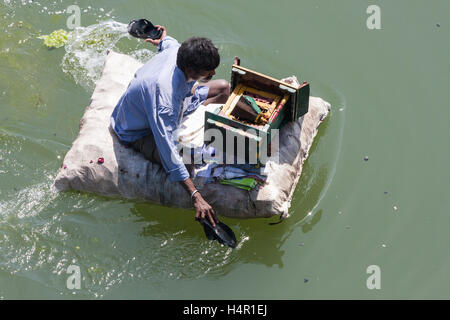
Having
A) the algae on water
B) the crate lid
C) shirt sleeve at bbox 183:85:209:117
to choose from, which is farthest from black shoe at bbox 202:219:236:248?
the algae on water

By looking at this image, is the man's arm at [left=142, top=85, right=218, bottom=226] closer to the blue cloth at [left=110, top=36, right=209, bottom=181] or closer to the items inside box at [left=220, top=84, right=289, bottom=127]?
the blue cloth at [left=110, top=36, right=209, bottom=181]

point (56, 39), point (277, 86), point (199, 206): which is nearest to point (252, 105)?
point (277, 86)

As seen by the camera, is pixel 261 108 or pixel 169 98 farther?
pixel 261 108

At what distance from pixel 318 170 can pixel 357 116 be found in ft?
2.48

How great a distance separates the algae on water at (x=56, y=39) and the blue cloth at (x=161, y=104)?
5.80ft

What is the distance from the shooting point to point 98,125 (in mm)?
4848

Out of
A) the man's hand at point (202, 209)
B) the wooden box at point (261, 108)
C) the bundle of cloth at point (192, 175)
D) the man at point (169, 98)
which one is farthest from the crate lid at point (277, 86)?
the man's hand at point (202, 209)

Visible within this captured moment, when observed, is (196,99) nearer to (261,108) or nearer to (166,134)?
(261,108)

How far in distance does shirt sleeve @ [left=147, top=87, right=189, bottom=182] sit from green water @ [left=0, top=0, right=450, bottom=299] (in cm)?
67

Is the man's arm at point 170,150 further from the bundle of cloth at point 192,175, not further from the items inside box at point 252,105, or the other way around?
the items inside box at point 252,105

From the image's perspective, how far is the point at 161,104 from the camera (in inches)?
165

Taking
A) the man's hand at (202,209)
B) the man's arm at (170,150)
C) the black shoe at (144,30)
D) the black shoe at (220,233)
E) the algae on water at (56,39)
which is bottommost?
the black shoe at (220,233)

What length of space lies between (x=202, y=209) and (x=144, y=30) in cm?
166

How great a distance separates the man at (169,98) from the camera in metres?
4.12
